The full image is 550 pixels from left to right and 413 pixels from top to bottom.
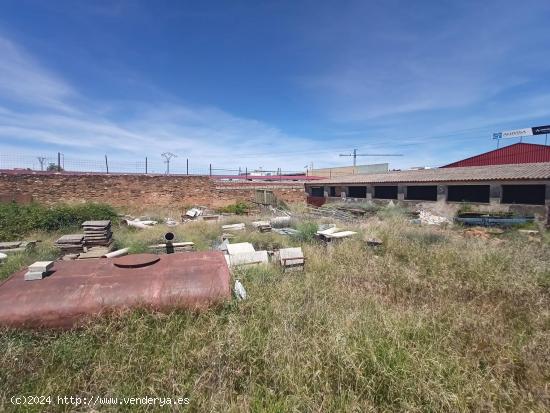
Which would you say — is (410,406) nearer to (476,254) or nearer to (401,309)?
(401,309)

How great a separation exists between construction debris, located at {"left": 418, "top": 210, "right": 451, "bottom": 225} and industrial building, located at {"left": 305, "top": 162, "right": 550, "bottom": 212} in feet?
6.07

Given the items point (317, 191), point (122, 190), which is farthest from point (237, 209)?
point (317, 191)

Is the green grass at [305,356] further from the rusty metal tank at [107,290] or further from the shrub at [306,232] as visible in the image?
the shrub at [306,232]

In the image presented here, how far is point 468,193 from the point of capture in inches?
562

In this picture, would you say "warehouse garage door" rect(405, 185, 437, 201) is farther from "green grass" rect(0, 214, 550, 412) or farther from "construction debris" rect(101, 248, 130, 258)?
"construction debris" rect(101, 248, 130, 258)

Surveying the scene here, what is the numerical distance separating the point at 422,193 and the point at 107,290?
17.0 metres

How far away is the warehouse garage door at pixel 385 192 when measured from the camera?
1783 centimetres

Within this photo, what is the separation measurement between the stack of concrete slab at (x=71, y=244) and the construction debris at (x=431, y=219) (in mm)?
12448

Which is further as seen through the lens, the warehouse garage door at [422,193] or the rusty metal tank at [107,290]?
the warehouse garage door at [422,193]

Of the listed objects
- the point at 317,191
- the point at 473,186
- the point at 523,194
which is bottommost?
the point at 523,194

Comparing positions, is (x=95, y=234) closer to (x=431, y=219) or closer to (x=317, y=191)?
(x=431, y=219)

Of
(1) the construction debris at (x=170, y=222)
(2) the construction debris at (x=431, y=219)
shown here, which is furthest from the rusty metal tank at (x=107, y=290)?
(2) the construction debris at (x=431, y=219)

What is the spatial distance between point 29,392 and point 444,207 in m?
16.4

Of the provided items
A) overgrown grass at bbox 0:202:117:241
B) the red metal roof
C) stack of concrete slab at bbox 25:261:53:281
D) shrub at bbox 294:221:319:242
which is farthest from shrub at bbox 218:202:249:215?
the red metal roof
